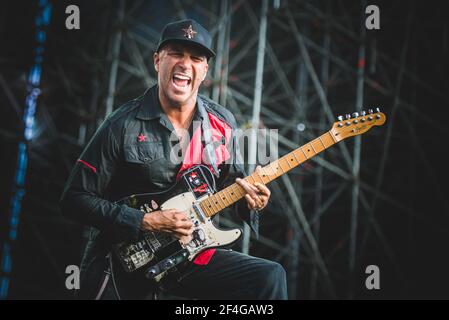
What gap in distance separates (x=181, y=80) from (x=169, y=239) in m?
1.00

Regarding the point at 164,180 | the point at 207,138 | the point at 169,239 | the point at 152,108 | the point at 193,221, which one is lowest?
the point at 169,239

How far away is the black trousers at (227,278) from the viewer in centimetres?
263

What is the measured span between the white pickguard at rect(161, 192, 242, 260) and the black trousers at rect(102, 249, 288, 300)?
4.5 inches

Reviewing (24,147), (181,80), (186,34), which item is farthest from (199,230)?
(24,147)

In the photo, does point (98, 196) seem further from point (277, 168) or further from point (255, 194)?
point (277, 168)

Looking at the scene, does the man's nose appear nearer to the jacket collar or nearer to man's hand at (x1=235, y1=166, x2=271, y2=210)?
the jacket collar

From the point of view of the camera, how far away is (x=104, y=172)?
2.74m

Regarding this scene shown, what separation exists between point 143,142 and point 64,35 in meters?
4.55

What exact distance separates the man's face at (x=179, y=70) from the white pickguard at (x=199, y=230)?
0.65m

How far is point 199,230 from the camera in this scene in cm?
277

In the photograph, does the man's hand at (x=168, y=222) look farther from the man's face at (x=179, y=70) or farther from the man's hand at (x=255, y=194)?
the man's face at (x=179, y=70)

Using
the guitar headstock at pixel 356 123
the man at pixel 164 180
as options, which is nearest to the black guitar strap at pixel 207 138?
the man at pixel 164 180

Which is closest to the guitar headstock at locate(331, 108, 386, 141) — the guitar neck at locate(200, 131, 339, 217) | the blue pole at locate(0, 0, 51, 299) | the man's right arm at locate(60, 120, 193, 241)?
the guitar neck at locate(200, 131, 339, 217)
